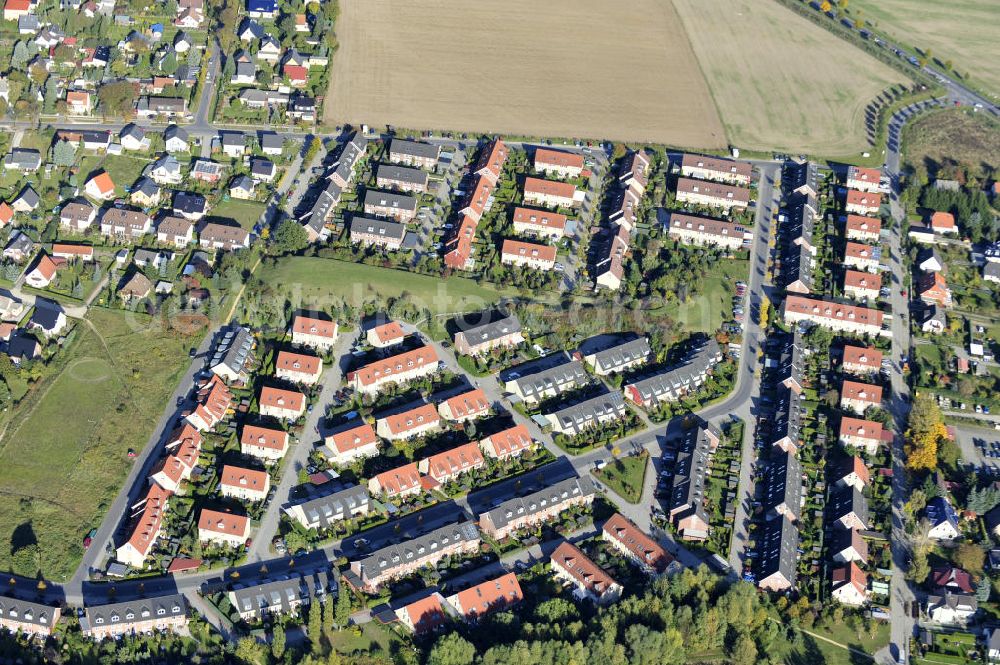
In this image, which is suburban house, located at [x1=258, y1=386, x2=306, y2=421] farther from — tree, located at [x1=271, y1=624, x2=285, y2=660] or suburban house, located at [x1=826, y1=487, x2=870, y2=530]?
suburban house, located at [x1=826, y1=487, x2=870, y2=530]

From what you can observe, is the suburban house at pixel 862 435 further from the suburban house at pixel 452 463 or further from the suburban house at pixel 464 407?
the suburban house at pixel 452 463

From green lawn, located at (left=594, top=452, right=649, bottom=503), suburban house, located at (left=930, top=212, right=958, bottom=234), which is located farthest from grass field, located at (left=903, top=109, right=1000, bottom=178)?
green lawn, located at (left=594, top=452, right=649, bottom=503)

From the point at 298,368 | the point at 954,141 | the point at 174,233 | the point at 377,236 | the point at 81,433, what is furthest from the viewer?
the point at 954,141

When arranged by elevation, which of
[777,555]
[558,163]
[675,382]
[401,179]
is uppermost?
[558,163]

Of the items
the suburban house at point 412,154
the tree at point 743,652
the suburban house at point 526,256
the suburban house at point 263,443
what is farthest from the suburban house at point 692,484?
the suburban house at point 412,154

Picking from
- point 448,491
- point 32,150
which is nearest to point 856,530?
point 448,491

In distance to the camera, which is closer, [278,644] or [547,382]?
[278,644]

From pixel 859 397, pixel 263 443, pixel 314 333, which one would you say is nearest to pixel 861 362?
pixel 859 397

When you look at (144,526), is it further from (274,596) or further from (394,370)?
(394,370)
